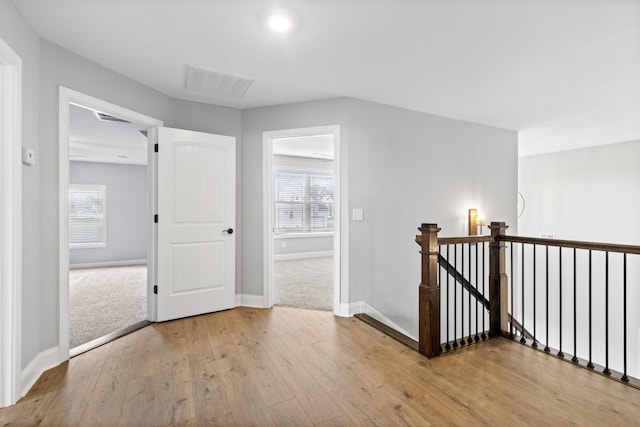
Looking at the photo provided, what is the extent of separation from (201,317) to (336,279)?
5.01 feet

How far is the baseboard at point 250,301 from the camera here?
140 inches

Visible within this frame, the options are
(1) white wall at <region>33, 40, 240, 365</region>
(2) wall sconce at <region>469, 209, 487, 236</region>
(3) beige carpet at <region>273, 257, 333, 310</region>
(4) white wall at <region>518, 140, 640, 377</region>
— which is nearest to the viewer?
(1) white wall at <region>33, 40, 240, 365</region>

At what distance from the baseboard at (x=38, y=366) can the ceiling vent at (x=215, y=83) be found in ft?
8.14

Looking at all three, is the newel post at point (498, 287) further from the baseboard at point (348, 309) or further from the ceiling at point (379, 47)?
the ceiling at point (379, 47)

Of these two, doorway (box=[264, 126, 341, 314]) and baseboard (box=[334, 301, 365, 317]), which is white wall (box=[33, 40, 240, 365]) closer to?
baseboard (box=[334, 301, 365, 317])

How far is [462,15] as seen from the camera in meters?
1.85

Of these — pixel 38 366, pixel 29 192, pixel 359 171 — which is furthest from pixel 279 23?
pixel 38 366

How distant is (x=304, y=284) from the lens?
4.75m

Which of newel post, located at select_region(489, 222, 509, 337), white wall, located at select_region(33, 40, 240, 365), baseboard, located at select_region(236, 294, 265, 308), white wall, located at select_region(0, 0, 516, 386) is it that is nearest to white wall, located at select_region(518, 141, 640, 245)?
white wall, located at select_region(0, 0, 516, 386)

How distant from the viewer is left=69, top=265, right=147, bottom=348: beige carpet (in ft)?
9.84

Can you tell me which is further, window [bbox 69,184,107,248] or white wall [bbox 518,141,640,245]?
window [bbox 69,184,107,248]

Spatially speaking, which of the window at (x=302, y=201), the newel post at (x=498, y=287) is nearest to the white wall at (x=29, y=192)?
the newel post at (x=498, y=287)

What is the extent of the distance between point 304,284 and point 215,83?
3.13m

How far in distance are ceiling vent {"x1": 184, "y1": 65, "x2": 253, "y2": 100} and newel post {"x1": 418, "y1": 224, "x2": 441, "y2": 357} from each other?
7.15 ft
